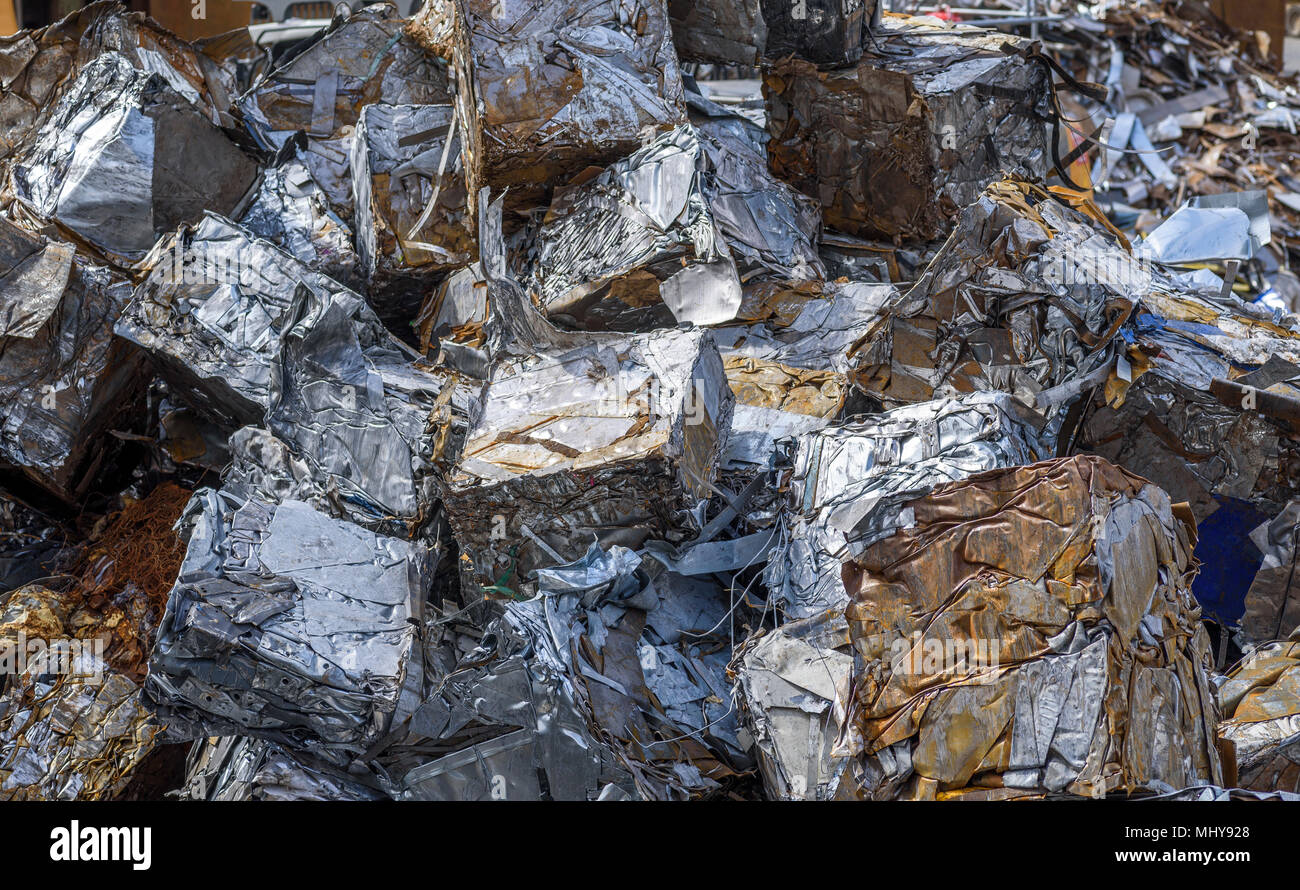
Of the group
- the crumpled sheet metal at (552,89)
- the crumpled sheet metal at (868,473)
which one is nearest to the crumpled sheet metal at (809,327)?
the crumpled sheet metal at (552,89)

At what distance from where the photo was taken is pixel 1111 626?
151 centimetres

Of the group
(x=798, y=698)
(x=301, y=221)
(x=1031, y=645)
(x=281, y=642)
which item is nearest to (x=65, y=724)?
(x=281, y=642)

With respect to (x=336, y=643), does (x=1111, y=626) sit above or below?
above

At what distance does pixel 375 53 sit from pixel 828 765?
2.63 m

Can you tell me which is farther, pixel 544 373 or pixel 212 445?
pixel 212 445

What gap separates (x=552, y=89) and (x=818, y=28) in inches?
32.7

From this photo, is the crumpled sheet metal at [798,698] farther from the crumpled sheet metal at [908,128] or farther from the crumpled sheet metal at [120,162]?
the crumpled sheet metal at [120,162]

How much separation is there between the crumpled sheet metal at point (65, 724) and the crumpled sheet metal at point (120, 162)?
3.51 feet

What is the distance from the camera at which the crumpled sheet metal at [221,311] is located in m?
2.46

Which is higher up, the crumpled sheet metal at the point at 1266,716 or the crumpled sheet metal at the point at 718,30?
the crumpled sheet metal at the point at 718,30
